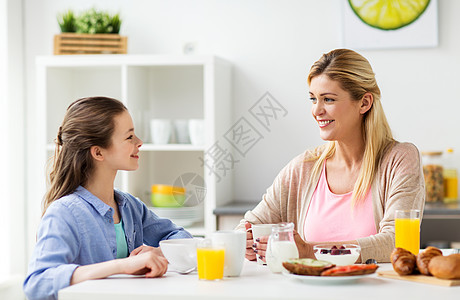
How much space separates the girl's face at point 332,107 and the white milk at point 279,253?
696 millimetres

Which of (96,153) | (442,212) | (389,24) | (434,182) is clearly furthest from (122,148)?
(389,24)

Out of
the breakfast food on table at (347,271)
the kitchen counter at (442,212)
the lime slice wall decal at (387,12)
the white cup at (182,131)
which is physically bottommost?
the kitchen counter at (442,212)

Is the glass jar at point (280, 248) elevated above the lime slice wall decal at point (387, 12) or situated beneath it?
situated beneath

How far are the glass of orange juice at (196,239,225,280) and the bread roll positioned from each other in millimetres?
482

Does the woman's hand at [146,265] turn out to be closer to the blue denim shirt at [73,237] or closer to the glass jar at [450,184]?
the blue denim shirt at [73,237]

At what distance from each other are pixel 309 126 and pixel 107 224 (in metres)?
2.00

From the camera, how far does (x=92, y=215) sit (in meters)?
1.71

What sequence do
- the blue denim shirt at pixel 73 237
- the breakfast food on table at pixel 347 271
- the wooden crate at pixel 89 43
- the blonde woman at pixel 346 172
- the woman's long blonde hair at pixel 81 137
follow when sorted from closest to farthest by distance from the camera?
the breakfast food on table at pixel 347 271 → the blue denim shirt at pixel 73 237 → the woman's long blonde hair at pixel 81 137 → the blonde woman at pixel 346 172 → the wooden crate at pixel 89 43

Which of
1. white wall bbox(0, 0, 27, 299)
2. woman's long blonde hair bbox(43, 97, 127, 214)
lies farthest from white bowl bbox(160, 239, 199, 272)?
white wall bbox(0, 0, 27, 299)

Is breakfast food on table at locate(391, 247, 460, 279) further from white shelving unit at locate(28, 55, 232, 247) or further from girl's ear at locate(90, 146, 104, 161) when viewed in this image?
white shelving unit at locate(28, 55, 232, 247)

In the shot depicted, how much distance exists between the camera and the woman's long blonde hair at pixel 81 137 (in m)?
1.82

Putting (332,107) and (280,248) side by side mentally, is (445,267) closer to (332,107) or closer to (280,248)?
(280,248)

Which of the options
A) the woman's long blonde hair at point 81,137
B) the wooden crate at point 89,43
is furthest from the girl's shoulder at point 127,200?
the wooden crate at point 89,43

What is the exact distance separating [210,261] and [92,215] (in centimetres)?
43
